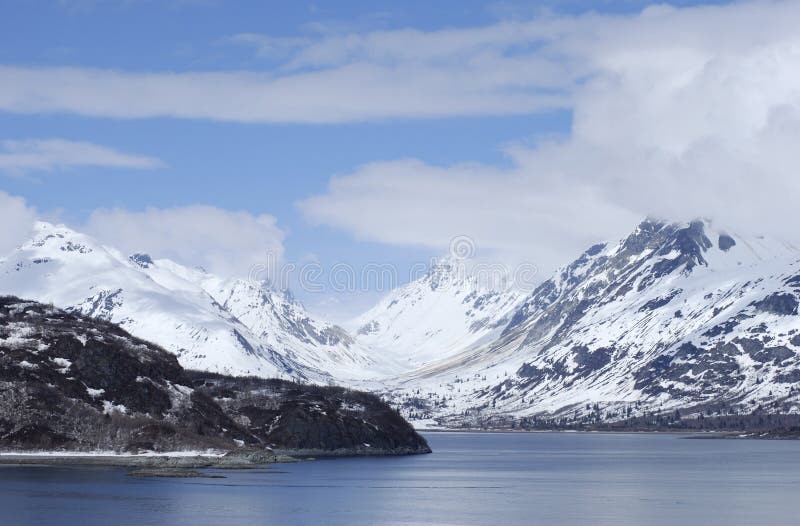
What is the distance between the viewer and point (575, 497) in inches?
7466

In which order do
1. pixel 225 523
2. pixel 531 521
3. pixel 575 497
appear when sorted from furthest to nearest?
pixel 575 497, pixel 531 521, pixel 225 523

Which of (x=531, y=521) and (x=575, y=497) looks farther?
(x=575, y=497)

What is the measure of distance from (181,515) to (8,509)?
66.8 ft

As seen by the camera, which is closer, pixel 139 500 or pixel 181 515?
pixel 181 515

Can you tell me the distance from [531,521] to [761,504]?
4574cm

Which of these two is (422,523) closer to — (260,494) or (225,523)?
(225,523)

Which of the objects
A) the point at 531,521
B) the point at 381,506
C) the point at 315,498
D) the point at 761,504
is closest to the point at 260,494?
the point at 315,498

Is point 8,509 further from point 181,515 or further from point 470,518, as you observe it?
→ point 470,518

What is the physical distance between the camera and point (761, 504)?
178 m

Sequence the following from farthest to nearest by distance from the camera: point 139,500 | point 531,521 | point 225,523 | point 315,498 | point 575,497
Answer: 1. point 575,497
2. point 315,498
3. point 139,500
4. point 531,521
5. point 225,523

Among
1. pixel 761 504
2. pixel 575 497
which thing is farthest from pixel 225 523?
pixel 761 504

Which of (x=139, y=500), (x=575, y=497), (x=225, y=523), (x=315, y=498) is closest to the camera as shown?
(x=225, y=523)

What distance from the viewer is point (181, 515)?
146750mm

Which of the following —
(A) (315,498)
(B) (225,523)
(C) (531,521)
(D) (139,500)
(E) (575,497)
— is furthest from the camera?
(E) (575,497)
